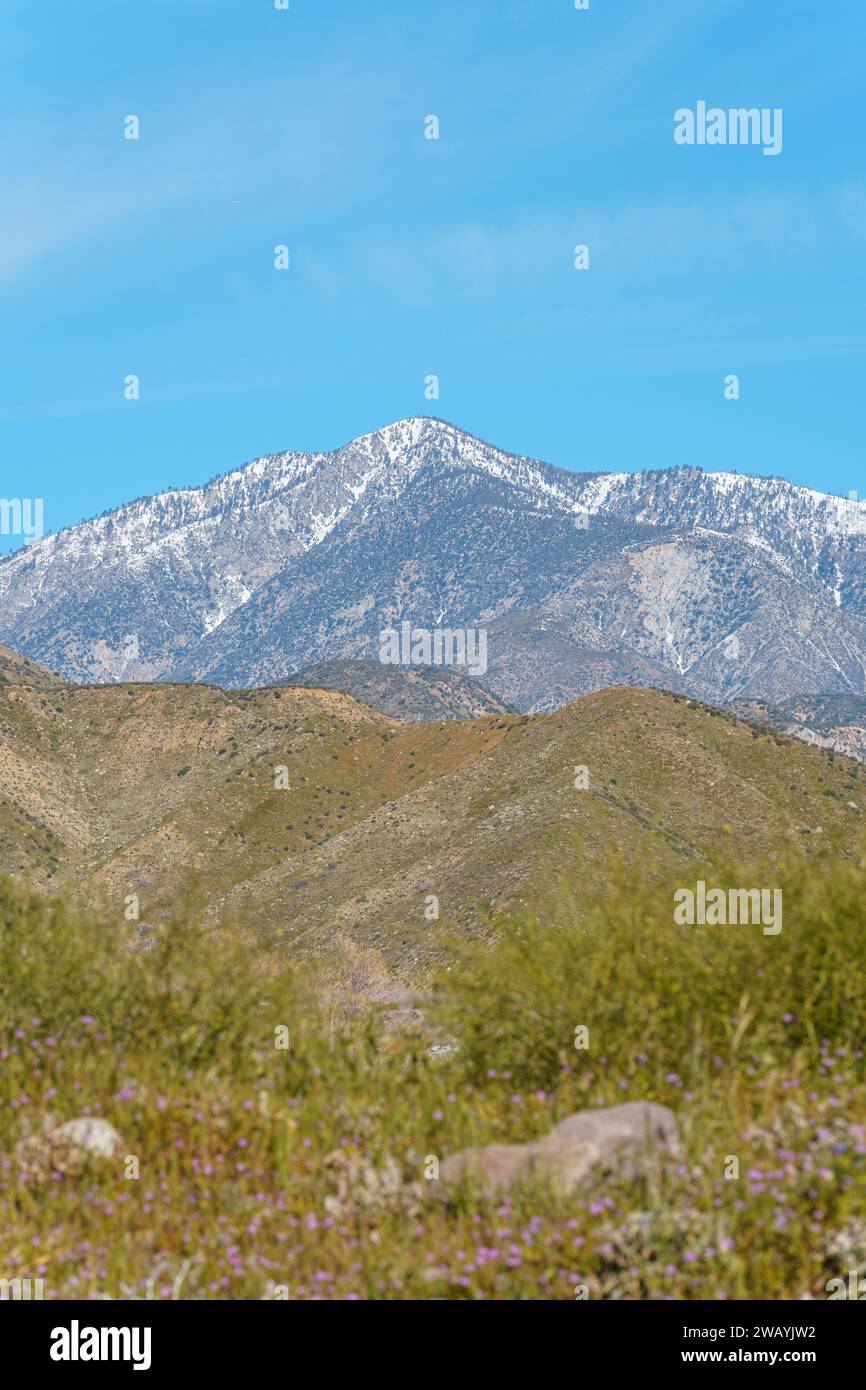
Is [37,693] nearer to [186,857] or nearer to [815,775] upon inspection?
[186,857]

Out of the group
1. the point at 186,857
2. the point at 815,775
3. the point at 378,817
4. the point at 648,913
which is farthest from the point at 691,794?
the point at 648,913

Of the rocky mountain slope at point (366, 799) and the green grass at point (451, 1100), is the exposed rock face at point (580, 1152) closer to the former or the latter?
the green grass at point (451, 1100)

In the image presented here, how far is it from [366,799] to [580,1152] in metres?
135

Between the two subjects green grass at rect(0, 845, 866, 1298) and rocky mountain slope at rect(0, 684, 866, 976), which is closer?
green grass at rect(0, 845, 866, 1298)

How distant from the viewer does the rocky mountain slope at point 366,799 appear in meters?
96.9

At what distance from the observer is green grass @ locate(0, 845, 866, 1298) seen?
359 inches

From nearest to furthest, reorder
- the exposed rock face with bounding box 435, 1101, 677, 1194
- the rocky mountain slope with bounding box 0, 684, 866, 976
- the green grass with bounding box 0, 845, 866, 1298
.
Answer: the green grass with bounding box 0, 845, 866, 1298
the exposed rock face with bounding box 435, 1101, 677, 1194
the rocky mountain slope with bounding box 0, 684, 866, 976

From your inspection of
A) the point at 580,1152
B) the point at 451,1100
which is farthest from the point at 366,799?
the point at 580,1152

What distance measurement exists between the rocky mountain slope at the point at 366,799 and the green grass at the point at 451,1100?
6027 cm

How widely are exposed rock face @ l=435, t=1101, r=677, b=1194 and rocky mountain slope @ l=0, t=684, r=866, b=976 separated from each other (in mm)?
62810

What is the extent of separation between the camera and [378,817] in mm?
127438

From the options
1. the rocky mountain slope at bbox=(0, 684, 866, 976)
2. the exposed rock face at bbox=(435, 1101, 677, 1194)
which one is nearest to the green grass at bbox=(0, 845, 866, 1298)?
the exposed rock face at bbox=(435, 1101, 677, 1194)

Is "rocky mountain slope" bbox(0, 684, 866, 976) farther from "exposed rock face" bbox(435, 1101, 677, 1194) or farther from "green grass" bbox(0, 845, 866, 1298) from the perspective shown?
"exposed rock face" bbox(435, 1101, 677, 1194)
